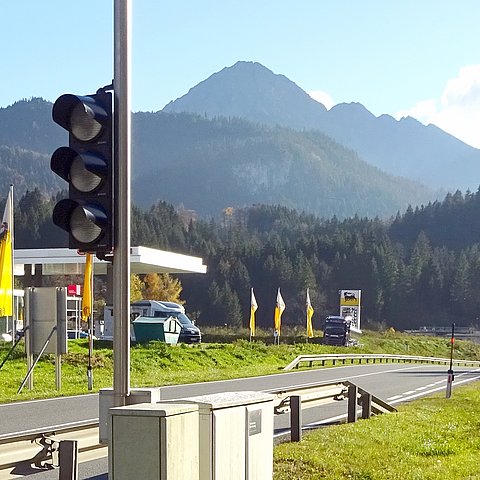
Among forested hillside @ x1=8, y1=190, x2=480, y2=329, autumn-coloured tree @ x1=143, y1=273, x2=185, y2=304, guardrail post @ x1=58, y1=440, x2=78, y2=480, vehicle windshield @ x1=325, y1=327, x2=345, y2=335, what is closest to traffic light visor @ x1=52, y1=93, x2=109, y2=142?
guardrail post @ x1=58, y1=440, x2=78, y2=480

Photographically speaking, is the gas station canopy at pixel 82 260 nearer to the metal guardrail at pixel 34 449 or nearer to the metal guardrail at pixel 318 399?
the metal guardrail at pixel 318 399

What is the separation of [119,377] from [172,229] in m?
136

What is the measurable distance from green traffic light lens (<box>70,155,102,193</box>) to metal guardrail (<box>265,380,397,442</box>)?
5398 mm

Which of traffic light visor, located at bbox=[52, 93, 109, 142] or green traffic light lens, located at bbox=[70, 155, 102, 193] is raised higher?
traffic light visor, located at bbox=[52, 93, 109, 142]

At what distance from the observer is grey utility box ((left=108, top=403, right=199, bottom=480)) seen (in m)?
5.64

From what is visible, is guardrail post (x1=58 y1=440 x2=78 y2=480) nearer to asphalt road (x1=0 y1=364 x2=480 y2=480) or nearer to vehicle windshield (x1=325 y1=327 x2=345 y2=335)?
asphalt road (x1=0 y1=364 x2=480 y2=480)

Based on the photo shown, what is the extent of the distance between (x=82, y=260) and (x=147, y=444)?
150 ft

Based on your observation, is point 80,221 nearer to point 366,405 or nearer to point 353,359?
point 366,405

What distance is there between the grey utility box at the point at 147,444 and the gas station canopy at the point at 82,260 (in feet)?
132

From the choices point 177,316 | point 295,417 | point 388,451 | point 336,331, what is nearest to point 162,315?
point 177,316

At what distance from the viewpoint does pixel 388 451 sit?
12.0 meters

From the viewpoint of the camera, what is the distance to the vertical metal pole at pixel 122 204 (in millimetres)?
6535

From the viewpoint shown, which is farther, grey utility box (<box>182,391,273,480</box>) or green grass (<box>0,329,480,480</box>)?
green grass (<box>0,329,480,480</box>)

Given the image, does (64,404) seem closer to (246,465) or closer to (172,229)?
(246,465)
